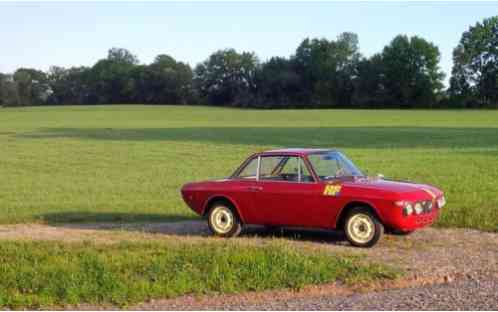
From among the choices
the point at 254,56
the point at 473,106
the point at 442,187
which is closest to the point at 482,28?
the point at 473,106

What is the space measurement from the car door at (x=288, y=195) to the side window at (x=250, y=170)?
0.40 ft

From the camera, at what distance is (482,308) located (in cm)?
667

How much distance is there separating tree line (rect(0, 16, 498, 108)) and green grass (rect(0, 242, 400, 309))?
106177mm

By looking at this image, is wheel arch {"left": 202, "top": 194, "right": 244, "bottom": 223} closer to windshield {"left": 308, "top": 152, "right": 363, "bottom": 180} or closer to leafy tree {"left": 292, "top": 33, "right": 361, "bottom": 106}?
windshield {"left": 308, "top": 152, "right": 363, "bottom": 180}

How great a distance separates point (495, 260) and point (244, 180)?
3.74m

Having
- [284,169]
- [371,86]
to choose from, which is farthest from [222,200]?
[371,86]

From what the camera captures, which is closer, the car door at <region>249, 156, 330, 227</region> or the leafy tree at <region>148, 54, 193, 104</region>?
the car door at <region>249, 156, 330, 227</region>

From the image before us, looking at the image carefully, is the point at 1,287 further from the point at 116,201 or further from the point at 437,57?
the point at 437,57

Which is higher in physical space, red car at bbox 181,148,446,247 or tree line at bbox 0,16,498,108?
tree line at bbox 0,16,498,108

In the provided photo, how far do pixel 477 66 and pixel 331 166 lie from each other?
117271 millimetres

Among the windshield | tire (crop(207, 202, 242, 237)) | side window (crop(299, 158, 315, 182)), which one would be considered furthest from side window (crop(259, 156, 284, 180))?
tire (crop(207, 202, 242, 237))

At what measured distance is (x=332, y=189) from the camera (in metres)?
10.1

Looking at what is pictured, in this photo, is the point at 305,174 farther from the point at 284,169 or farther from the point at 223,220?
the point at 223,220

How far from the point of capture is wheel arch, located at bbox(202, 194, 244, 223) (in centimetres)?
1081
